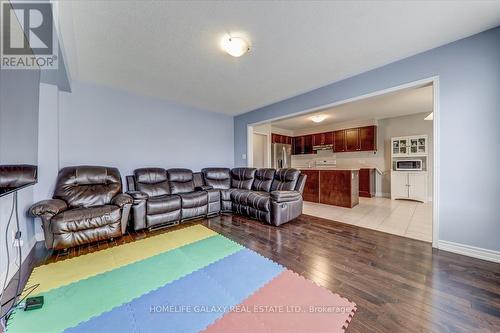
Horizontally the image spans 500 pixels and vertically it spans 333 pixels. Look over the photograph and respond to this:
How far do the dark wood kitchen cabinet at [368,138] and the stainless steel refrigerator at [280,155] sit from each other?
250 cm

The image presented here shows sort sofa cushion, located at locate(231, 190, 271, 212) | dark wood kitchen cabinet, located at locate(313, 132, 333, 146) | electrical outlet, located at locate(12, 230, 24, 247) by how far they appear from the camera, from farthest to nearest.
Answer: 1. dark wood kitchen cabinet, located at locate(313, 132, 333, 146)
2. sofa cushion, located at locate(231, 190, 271, 212)
3. electrical outlet, located at locate(12, 230, 24, 247)

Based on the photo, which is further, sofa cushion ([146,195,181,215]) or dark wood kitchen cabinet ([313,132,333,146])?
dark wood kitchen cabinet ([313,132,333,146])

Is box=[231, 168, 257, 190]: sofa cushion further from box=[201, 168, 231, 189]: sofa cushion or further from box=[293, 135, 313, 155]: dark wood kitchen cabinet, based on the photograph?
box=[293, 135, 313, 155]: dark wood kitchen cabinet

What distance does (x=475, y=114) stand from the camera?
2.15 m

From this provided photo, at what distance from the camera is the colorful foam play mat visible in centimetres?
126

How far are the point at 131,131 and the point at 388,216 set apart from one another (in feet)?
17.6

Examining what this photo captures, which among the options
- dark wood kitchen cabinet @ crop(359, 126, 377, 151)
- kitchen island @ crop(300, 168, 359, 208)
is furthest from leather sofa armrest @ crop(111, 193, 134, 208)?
dark wood kitchen cabinet @ crop(359, 126, 377, 151)

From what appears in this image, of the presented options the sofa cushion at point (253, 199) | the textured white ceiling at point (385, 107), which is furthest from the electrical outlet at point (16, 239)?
the textured white ceiling at point (385, 107)

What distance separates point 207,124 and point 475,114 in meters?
4.66

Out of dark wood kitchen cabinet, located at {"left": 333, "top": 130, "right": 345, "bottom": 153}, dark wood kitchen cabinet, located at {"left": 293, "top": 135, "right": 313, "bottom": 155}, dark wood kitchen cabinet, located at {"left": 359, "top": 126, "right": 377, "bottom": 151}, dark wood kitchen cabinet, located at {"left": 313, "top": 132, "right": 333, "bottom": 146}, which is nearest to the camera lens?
dark wood kitchen cabinet, located at {"left": 359, "top": 126, "right": 377, "bottom": 151}

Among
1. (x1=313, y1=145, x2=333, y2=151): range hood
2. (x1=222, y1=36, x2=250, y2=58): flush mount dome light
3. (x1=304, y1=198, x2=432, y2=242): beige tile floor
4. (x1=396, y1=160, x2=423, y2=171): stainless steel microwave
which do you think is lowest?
(x1=304, y1=198, x2=432, y2=242): beige tile floor

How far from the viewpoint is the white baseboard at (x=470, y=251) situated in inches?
80.7

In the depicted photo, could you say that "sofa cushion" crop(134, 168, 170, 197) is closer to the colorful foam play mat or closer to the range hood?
the colorful foam play mat

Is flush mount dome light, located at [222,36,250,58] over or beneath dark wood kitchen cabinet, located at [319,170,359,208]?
over
